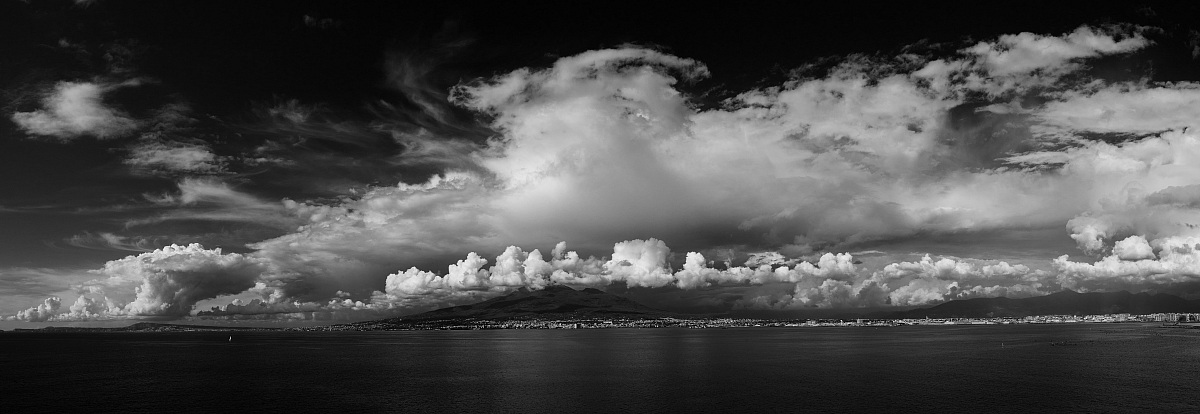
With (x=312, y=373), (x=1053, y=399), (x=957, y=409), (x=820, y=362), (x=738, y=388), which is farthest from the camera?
(x=820, y=362)

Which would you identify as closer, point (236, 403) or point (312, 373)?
point (236, 403)

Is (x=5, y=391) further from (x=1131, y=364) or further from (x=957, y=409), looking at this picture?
(x=1131, y=364)

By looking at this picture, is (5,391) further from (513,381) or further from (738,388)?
(738,388)

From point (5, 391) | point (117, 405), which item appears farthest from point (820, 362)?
point (5, 391)

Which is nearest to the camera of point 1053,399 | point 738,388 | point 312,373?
point 1053,399

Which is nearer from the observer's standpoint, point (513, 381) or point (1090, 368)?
point (513, 381)

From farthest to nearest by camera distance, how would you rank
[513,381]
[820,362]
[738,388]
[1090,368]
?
[820,362] < [1090,368] < [513,381] < [738,388]

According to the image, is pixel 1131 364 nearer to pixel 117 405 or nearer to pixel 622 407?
pixel 622 407

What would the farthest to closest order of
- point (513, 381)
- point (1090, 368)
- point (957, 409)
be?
point (1090, 368)
point (513, 381)
point (957, 409)

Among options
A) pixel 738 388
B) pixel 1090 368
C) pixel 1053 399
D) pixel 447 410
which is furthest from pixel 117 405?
pixel 1090 368
